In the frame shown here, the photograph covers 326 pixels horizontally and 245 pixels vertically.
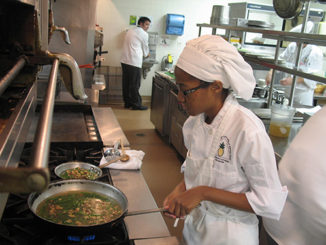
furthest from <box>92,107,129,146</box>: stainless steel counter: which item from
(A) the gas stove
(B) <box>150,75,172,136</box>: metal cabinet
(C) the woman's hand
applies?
(B) <box>150,75,172,136</box>: metal cabinet

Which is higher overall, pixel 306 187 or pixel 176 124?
pixel 306 187

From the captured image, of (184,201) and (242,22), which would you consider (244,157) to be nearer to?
(184,201)

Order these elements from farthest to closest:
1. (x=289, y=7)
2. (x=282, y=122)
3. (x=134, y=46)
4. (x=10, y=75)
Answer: (x=134, y=46) → (x=289, y=7) → (x=282, y=122) → (x=10, y=75)

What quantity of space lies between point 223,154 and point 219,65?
0.33m

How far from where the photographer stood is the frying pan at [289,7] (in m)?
2.97

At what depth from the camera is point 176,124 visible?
4.58 meters

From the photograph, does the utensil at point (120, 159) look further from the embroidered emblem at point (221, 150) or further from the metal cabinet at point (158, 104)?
the metal cabinet at point (158, 104)

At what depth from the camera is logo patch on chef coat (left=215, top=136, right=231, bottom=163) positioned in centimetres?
126

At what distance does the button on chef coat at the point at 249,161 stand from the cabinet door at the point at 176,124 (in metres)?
2.94

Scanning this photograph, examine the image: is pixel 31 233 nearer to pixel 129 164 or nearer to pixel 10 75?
pixel 10 75

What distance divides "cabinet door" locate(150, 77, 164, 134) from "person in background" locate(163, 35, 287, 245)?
3743 millimetres

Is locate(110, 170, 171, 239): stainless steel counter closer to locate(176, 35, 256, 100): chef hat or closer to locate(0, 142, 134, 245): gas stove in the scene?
locate(0, 142, 134, 245): gas stove

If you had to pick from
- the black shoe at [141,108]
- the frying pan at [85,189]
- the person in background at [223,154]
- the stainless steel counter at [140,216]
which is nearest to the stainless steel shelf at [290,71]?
the person in background at [223,154]

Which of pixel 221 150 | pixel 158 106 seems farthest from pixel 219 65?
pixel 158 106
